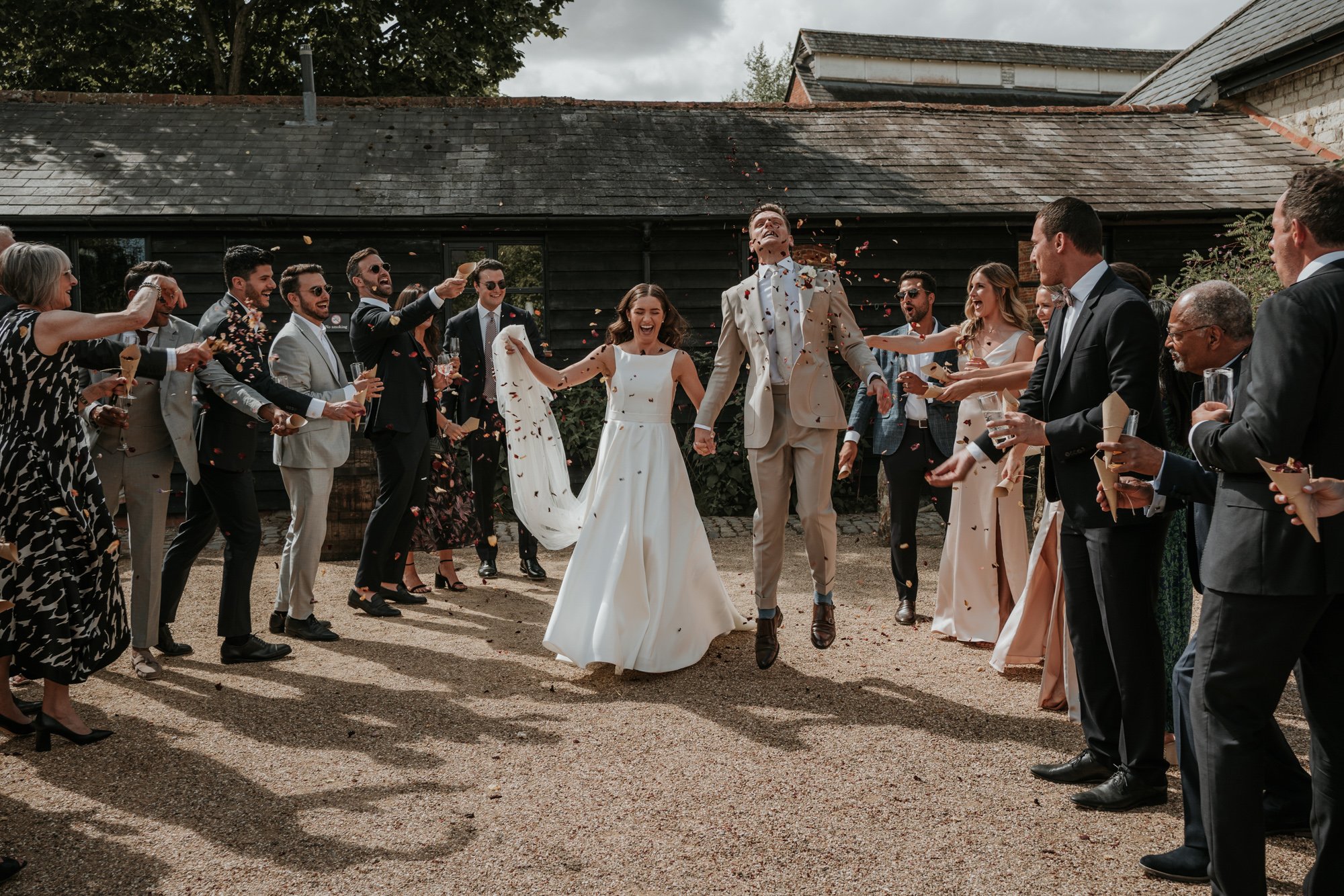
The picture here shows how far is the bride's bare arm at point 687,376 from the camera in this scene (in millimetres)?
5895

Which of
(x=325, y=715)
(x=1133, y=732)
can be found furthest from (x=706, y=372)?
(x=1133, y=732)

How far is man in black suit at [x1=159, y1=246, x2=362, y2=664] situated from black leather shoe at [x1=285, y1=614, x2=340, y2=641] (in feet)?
1.17

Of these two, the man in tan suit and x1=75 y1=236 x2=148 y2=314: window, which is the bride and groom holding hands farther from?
x1=75 y1=236 x2=148 y2=314: window

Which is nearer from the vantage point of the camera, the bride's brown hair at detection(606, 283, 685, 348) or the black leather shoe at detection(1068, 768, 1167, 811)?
the black leather shoe at detection(1068, 768, 1167, 811)

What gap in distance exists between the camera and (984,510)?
6168 mm

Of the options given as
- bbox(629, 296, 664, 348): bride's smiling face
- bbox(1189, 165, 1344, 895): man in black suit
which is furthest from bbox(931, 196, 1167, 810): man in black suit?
bbox(629, 296, 664, 348): bride's smiling face

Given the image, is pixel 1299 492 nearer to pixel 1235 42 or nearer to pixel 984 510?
pixel 984 510

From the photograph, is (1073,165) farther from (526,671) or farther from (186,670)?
(186,670)

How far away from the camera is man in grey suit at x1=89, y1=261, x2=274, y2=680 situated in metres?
5.56

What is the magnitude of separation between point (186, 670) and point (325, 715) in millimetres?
1351

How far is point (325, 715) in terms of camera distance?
4.96 m

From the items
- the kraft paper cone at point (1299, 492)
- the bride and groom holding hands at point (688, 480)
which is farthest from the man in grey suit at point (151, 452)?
the kraft paper cone at point (1299, 492)

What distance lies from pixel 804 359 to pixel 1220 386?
2.79 metres

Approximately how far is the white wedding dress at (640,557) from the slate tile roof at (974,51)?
27433mm
